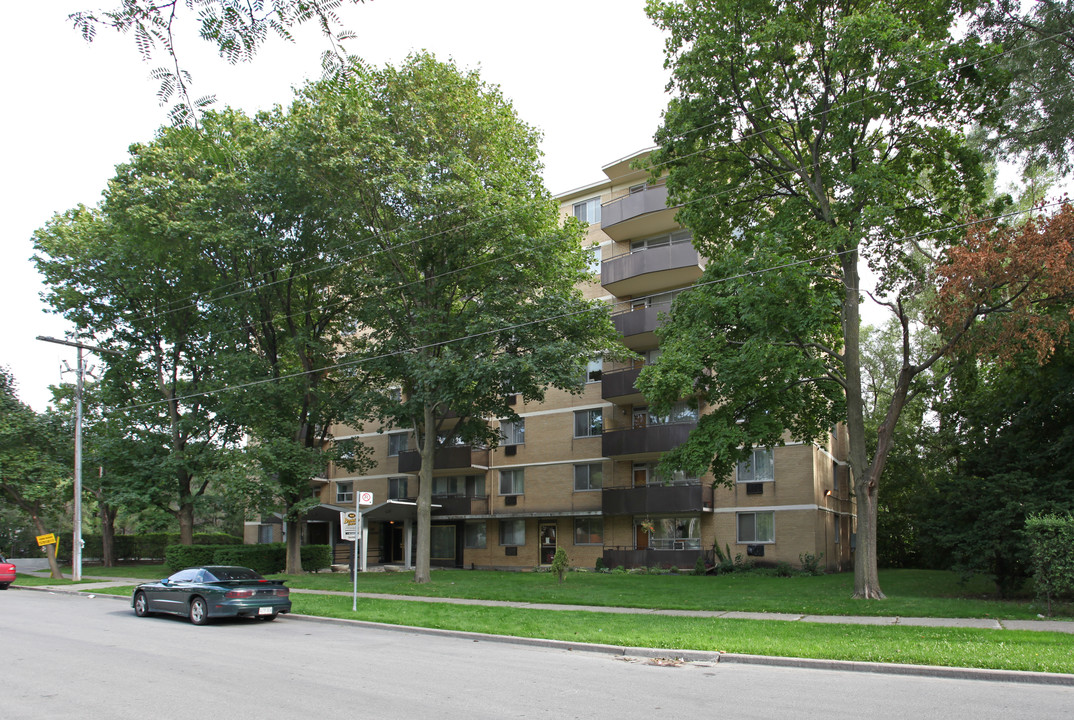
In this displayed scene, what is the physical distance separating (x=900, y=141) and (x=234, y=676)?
65.0 ft

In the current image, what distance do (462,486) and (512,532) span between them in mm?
4045

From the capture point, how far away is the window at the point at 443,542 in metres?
39.9

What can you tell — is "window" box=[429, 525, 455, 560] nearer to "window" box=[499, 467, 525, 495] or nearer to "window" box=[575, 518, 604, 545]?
"window" box=[499, 467, 525, 495]

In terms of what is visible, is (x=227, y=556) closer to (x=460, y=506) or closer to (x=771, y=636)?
(x=460, y=506)

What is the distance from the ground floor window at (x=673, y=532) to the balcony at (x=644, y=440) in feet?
9.86

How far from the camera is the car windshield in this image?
16578 mm

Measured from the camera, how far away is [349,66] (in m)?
4.86

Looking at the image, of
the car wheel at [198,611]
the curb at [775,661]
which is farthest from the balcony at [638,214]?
the car wheel at [198,611]

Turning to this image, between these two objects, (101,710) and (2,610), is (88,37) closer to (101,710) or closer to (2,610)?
(101,710)

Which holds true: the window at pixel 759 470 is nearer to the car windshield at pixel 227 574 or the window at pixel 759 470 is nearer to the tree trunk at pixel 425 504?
the tree trunk at pixel 425 504

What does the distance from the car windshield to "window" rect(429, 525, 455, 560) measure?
23.0m

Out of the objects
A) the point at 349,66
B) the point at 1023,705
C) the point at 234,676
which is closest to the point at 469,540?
the point at 234,676

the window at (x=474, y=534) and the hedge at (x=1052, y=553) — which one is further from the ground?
the hedge at (x=1052, y=553)

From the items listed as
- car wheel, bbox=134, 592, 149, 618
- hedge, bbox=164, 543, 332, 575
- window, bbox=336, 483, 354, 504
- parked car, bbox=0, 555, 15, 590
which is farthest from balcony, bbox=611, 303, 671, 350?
parked car, bbox=0, 555, 15, 590
